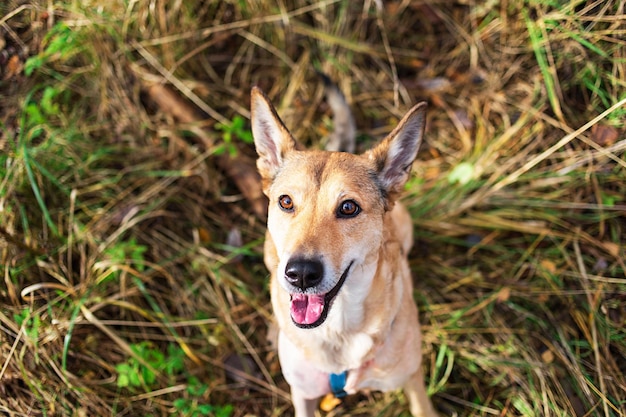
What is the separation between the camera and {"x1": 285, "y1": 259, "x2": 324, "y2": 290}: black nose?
8.20 feet

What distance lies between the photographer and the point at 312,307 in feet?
9.12

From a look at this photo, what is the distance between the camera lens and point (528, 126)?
15.5ft

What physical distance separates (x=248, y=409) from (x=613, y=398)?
8.93 feet

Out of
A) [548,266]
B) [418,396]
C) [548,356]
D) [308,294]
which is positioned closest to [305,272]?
[308,294]

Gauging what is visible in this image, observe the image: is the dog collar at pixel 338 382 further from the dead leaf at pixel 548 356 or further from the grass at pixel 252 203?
the dead leaf at pixel 548 356

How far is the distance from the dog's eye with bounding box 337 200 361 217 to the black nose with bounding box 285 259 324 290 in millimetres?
419

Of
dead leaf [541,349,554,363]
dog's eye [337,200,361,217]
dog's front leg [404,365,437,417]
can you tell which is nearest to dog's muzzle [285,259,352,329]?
dog's eye [337,200,361,217]

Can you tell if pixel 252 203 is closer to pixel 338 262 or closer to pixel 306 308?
pixel 306 308

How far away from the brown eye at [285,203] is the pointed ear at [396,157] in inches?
23.6

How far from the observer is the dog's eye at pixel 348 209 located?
2830 mm

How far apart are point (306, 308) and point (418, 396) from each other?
1377mm

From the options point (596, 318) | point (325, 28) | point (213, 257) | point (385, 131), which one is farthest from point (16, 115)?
point (596, 318)

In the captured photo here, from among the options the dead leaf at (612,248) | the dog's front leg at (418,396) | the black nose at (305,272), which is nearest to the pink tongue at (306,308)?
the black nose at (305,272)

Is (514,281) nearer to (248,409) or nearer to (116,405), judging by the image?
(248,409)
